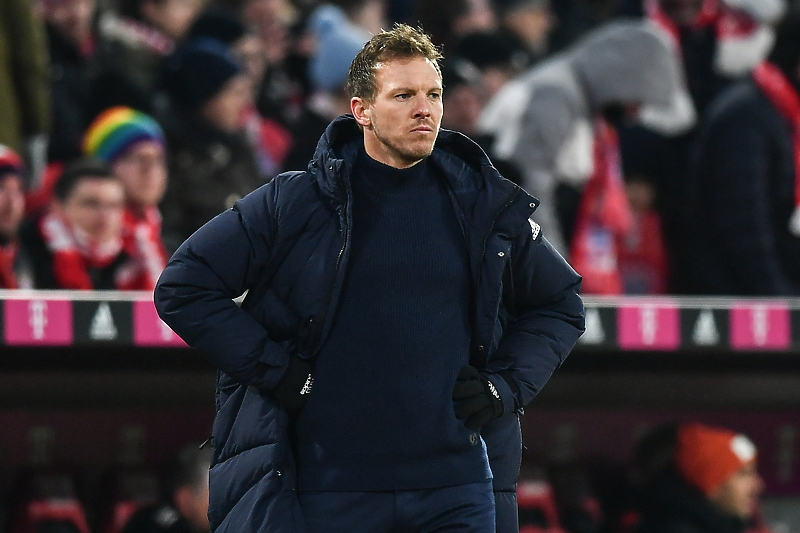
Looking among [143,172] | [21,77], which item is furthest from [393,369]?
[21,77]

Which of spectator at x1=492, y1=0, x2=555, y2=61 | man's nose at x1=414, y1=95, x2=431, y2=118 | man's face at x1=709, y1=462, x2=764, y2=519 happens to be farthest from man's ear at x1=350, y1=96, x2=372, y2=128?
spectator at x1=492, y1=0, x2=555, y2=61

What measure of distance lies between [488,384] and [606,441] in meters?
3.17

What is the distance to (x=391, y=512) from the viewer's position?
8.74 feet

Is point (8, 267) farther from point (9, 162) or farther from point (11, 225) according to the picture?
point (9, 162)

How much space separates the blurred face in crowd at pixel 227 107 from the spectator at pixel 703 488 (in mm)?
2149

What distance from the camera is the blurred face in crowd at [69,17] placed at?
548 cm

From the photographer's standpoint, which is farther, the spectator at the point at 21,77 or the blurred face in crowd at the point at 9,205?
the spectator at the point at 21,77

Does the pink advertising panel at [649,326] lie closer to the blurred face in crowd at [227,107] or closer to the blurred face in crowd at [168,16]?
the blurred face in crowd at [227,107]

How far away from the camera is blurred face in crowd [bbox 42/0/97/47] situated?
216 inches

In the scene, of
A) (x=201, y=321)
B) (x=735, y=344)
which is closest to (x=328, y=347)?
(x=201, y=321)

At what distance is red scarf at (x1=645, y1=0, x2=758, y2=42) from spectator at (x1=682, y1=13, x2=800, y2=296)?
1.45 feet

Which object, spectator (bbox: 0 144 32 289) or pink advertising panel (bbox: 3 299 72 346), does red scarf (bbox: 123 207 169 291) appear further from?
pink advertising panel (bbox: 3 299 72 346)

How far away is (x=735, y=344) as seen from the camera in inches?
190

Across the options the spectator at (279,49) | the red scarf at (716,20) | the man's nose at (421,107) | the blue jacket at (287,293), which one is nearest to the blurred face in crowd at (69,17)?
the spectator at (279,49)
